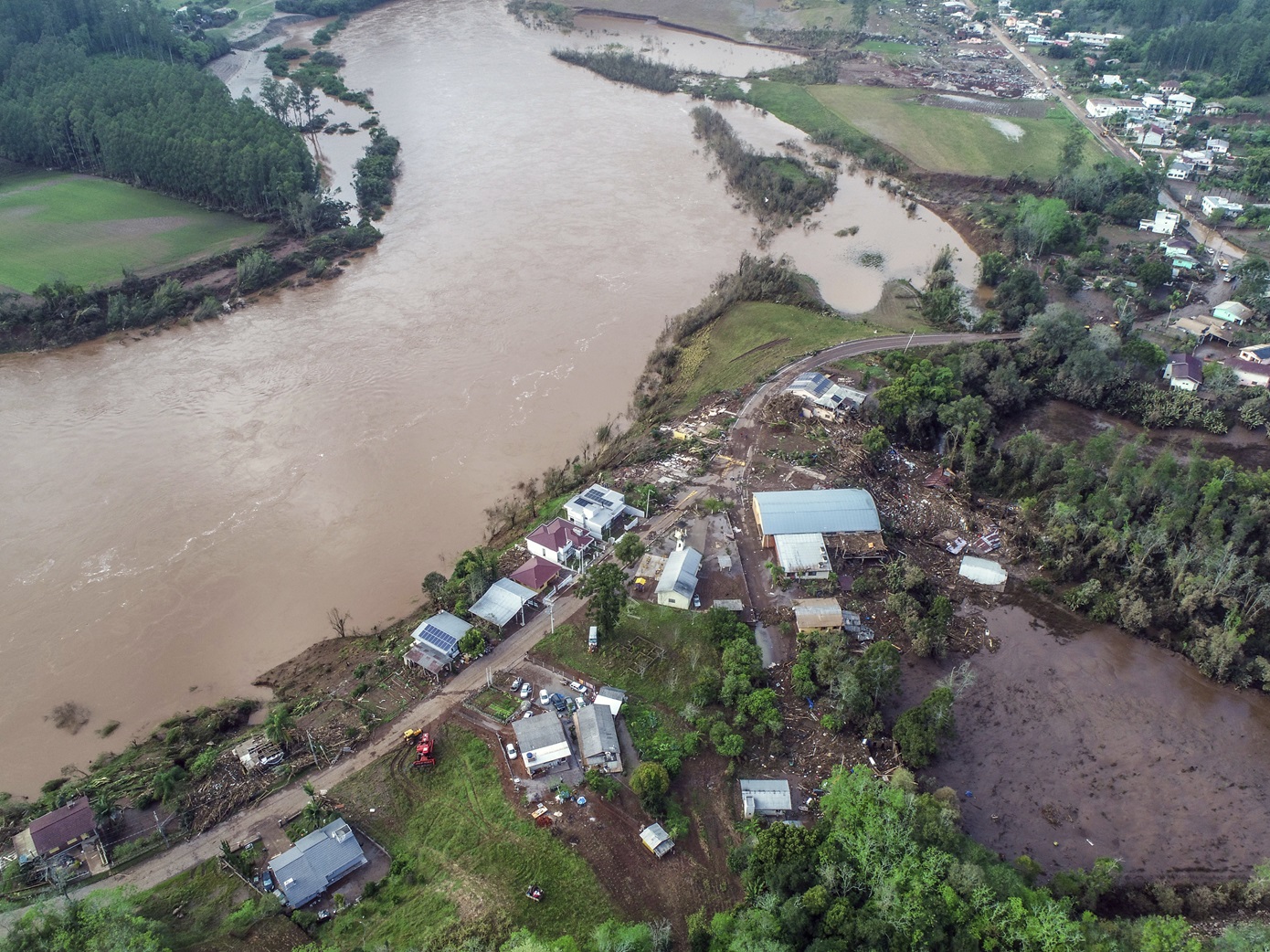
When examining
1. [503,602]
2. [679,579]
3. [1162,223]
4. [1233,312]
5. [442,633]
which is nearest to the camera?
[442,633]

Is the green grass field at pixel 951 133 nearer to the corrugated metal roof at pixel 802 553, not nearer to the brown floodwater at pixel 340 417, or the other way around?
the brown floodwater at pixel 340 417

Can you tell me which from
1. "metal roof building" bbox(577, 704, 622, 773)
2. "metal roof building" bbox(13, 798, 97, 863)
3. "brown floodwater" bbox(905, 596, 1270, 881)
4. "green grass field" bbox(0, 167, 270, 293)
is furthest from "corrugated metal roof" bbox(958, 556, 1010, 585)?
"green grass field" bbox(0, 167, 270, 293)

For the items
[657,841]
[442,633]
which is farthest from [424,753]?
[657,841]

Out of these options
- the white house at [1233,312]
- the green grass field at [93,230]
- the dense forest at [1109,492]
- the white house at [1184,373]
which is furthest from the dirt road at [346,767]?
the green grass field at [93,230]

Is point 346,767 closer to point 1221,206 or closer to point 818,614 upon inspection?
point 818,614

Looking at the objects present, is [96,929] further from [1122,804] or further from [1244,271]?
[1244,271]
